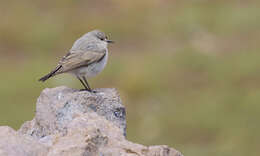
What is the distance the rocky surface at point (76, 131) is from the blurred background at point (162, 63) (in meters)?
7.87

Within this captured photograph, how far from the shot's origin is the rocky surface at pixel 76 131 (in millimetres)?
6586

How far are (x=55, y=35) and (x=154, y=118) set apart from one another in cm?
728

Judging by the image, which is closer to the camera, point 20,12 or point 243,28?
point 243,28

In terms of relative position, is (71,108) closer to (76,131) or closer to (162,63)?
(76,131)

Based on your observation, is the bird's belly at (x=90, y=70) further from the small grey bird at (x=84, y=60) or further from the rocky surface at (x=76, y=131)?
the rocky surface at (x=76, y=131)

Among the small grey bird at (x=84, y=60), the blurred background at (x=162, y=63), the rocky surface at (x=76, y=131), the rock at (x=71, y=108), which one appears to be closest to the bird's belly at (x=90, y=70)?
the small grey bird at (x=84, y=60)

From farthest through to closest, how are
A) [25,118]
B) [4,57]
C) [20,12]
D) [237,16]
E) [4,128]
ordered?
1. [20,12]
2. [237,16]
3. [4,57]
4. [25,118]
5. [4,128]

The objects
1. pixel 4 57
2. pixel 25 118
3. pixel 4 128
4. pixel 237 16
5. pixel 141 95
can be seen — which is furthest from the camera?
pixel 237 16

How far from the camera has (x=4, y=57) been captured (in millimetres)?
23766

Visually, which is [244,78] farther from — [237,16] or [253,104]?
[237,16]

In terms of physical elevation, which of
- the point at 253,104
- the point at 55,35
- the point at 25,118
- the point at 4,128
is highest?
the point at 55,35

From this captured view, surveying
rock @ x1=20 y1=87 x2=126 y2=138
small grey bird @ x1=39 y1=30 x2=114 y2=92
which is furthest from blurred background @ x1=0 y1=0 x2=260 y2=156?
rock @ x1=20 y1=87 x2=126 y2=138

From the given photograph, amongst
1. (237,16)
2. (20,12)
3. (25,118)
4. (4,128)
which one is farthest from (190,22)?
(4,128)

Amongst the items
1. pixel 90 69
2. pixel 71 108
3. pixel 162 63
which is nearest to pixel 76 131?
pixel 71 108
